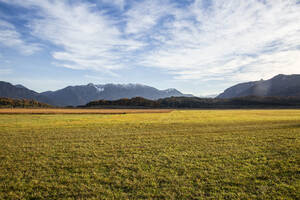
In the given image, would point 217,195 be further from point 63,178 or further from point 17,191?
point 17,191

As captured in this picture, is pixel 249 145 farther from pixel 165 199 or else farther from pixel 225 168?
pixel 165 199

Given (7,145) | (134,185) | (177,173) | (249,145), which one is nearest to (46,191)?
(134,185)

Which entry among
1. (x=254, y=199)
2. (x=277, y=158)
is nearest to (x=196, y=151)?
(x=277, y=158)

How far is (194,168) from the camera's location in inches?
356

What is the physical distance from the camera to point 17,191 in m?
6.75

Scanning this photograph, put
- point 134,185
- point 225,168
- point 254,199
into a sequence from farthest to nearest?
point 225,168 → point 134,185 → point 254,199

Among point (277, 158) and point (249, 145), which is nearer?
point (277, 158)

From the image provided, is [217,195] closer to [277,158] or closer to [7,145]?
[277,158]

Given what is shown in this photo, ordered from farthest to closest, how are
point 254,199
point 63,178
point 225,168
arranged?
1. point 225,168
2. point 63,178
3. point 254,199

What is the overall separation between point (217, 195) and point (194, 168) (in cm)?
259

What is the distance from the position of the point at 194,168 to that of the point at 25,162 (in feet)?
34.5

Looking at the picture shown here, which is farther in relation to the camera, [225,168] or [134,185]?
[225,168]

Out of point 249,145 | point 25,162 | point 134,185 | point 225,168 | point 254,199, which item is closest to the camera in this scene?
point 254,199

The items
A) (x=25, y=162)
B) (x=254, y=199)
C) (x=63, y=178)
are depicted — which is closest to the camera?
(x=254, y=199)
